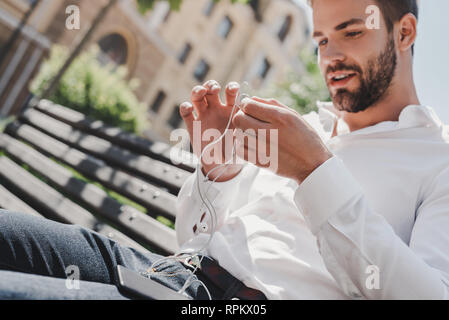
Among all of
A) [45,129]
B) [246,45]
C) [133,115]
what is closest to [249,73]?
[246,45]

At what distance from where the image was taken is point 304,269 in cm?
130

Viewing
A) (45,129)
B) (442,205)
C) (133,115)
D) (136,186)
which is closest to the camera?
(442,205)

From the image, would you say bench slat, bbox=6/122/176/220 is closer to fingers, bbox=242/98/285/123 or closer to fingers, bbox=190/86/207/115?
fingers, bbox=190/86/207/115

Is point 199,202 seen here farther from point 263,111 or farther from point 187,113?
point 263,111

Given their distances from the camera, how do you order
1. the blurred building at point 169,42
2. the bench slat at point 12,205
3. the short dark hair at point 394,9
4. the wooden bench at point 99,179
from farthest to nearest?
the blurred building at point 169,42
the bench slat at point 12,205
the wooden bench at point 99,179
the short dark hair at point 394,9

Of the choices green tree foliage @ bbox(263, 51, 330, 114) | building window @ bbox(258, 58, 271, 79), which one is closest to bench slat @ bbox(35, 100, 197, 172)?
green tree foliage @ bbox(263, 51, 330, 114)

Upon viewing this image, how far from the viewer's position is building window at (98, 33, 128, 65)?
1723 centimetres

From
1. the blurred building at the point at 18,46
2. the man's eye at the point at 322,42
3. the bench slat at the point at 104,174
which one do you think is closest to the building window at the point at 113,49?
the blurred building at the point at 18,46

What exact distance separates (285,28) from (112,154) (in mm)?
24110

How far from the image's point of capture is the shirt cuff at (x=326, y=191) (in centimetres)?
110

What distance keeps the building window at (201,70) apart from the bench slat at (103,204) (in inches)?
720

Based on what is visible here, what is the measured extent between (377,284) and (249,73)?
2289 centimetres

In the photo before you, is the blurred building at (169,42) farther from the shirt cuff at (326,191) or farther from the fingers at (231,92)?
the shirt cuff at (326,191)
